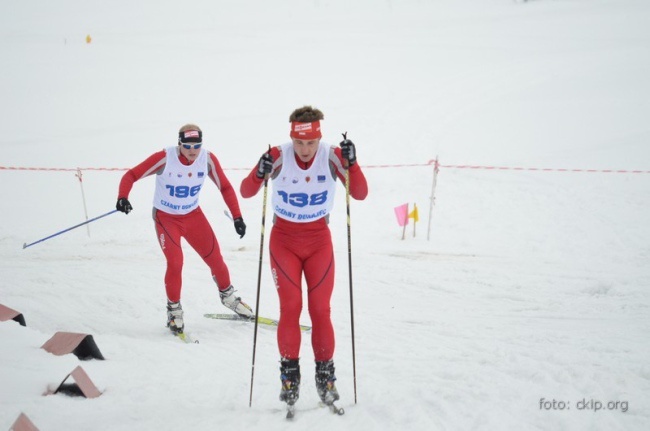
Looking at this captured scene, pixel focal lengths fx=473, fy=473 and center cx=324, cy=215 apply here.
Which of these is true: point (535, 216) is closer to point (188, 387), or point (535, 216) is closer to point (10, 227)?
point (188, 387)

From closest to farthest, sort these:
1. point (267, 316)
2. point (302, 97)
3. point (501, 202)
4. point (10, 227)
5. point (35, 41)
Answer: point (267, 316) → point (10, 227) → point (501, 202) → point (302, 97) → point (35, 41)

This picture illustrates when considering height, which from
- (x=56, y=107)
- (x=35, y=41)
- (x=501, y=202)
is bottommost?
(x=501, y=202)

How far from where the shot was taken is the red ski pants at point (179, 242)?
18.1 ft

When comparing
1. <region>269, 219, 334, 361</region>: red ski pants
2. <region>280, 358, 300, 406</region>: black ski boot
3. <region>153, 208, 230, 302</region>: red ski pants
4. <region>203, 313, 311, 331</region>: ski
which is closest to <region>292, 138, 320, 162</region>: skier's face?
<region>269, 219, 334, 361</region>: red ski pants

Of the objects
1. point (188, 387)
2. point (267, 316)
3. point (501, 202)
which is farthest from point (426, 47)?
point (188, 387)

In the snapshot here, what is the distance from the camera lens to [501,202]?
1182cm

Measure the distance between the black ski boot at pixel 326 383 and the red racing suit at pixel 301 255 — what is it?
0.06 metres

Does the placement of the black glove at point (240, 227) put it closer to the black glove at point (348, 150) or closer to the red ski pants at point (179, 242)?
the red ski pants at point (179, 242)

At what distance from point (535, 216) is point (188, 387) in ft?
30.2

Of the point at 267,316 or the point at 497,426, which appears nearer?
the point at 497,426

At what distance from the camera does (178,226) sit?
5.61 m

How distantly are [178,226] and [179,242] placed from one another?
19 cm

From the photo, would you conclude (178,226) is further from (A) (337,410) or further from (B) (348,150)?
(A) (337,410)

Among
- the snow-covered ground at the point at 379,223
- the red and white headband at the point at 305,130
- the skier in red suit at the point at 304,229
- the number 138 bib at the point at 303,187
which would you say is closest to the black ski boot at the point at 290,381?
the skier in red suit at the point at 304,229
